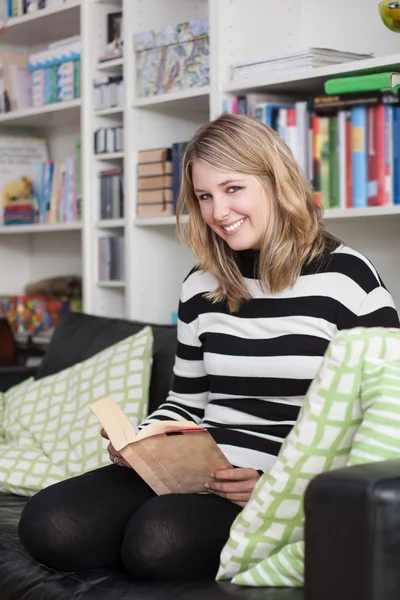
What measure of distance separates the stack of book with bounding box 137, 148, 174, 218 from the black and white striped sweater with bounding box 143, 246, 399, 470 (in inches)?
48.2

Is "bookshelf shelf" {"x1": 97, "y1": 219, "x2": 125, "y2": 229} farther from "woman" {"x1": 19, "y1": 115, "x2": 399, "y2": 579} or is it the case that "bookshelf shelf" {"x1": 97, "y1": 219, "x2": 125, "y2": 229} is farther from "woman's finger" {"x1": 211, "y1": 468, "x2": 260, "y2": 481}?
"woman's finger" {"x1": 211, "y1": 468, "x2": 260, "y2": 481}

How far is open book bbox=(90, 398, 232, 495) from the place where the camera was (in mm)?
1701

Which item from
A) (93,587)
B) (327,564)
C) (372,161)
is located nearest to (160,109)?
(372,161)

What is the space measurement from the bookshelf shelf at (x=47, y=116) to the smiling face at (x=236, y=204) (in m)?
1.75

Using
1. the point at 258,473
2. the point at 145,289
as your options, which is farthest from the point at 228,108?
the point at 258,473

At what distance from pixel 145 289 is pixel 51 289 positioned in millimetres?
831

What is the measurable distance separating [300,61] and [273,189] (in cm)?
83

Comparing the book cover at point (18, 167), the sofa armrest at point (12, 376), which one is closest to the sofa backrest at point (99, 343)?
the sofa armrest at point (12, 376)

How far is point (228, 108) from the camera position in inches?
112

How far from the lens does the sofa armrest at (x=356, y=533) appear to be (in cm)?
116

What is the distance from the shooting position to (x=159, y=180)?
3.23m

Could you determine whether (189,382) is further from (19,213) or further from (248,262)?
(19,213)

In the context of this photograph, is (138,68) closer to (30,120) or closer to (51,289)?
(30,120)

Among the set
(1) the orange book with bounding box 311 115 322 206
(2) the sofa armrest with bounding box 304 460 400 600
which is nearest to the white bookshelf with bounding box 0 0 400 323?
(1) the orange book with bounding box 311 115 322 206
